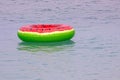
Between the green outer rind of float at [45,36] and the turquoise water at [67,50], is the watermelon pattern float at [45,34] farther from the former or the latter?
the turquoise water at [67,50]

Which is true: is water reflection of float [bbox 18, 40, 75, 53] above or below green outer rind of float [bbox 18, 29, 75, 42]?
below

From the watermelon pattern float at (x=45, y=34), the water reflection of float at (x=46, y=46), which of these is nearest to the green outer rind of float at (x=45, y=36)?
the watermelon pattern float at (x=45, y=34)

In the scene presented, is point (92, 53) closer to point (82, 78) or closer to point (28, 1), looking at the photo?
point (82, 78)

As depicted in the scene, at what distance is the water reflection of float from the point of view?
10727 millimetres

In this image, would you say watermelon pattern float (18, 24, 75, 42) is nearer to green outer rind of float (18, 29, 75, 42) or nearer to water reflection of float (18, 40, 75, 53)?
green outer rind of float (18, 29, 75, 42)

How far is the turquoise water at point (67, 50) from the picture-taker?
28.5ft

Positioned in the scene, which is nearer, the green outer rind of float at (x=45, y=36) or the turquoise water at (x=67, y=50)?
the turquoise water at (x=67, y=50)

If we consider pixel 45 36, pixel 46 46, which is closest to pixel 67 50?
pixel 46 46

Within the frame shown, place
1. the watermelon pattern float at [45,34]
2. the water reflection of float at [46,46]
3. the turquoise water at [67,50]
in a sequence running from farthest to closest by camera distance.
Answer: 1. the watermelon pattern float at [45,34]
2. the water reflection of float at [46,46]
3. the turquoise water at [67,50]

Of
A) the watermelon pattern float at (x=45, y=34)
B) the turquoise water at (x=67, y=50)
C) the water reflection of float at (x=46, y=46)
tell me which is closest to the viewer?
the turquoise water at (x=67, y=50)

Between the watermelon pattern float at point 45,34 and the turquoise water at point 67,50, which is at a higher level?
the watermelon pattern float at point 45,34

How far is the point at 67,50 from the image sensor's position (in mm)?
10625

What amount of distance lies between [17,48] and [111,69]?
305 cm

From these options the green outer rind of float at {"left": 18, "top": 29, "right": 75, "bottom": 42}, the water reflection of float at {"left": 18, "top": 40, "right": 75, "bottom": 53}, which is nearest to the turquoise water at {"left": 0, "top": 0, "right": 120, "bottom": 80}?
the water reflection of float at {"left": 18, "top": 40, "right": 75, "bottom": 53}
